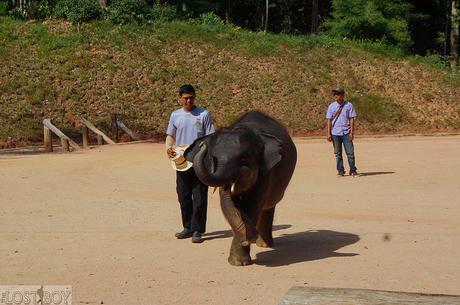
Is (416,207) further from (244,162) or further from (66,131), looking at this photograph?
(66,131)

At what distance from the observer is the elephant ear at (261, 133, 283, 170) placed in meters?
8.05

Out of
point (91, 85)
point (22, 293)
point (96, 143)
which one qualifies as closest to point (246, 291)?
point (22, 293)

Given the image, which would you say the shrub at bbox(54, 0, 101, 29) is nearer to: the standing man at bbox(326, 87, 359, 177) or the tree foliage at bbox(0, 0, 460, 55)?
the tree foliage at bbox(0, 0, 460, 55)

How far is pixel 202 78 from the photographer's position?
3547 cm

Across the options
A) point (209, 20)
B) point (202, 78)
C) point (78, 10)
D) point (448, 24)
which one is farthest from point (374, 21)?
point (78, 10)

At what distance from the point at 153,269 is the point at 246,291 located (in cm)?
138

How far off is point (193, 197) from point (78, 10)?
1222 inches

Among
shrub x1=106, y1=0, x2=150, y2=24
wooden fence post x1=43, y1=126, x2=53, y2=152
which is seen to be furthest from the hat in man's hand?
shrub x1=106, y1=0, x2=150, y2=24

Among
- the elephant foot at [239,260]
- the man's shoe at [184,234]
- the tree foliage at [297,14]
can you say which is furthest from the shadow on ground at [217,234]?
the tree foliage at [297,14]

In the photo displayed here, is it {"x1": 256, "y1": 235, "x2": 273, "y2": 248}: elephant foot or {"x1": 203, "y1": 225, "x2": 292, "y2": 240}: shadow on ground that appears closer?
{"x1": 256, "y1": 235, "x2": 273, "y2": 248}: elephant foot

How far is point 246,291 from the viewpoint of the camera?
6.97 meters

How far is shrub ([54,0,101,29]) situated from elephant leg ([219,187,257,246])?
1257 inches

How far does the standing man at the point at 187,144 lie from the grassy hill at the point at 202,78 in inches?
750

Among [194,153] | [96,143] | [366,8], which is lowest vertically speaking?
[96,143]
